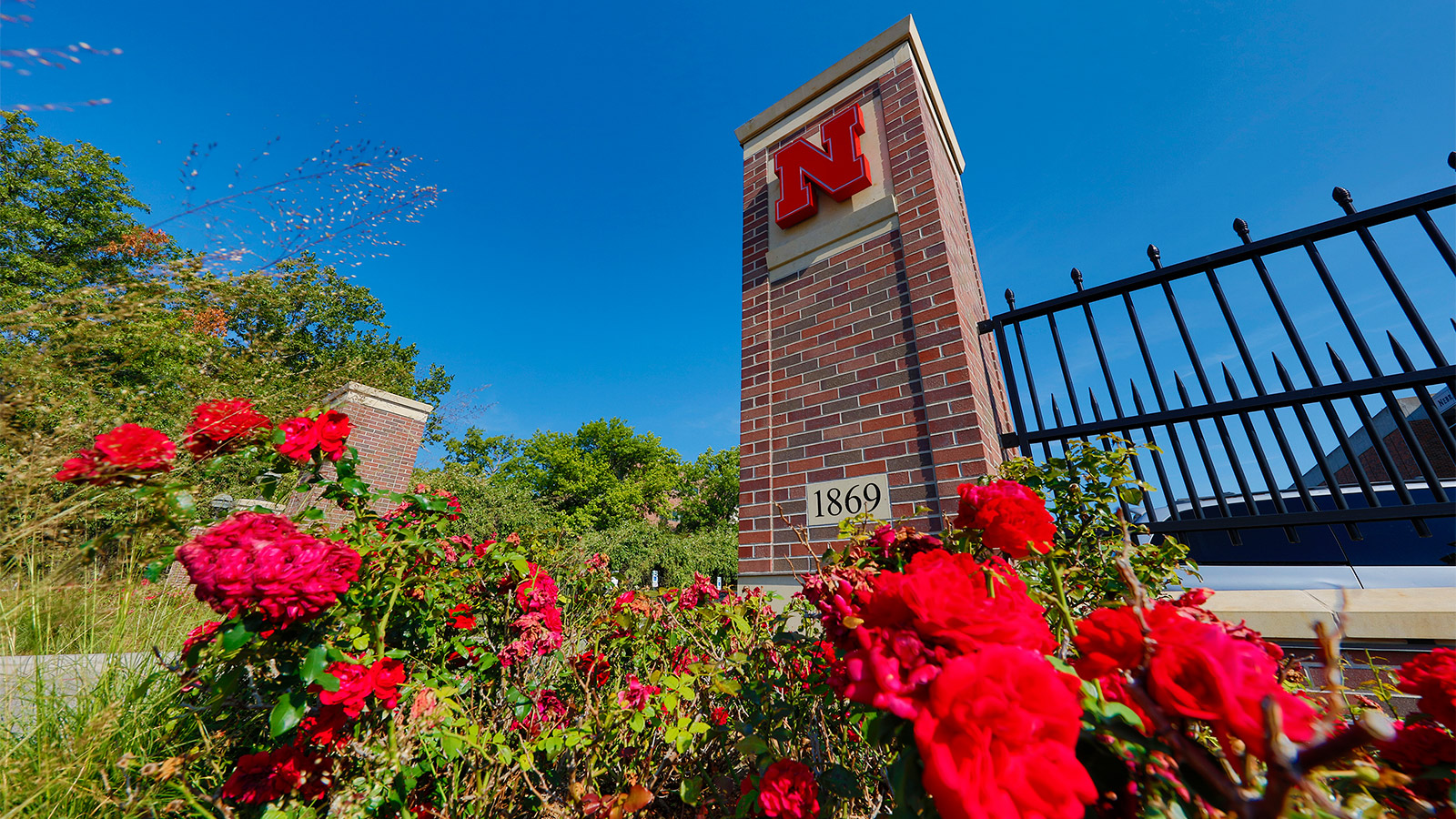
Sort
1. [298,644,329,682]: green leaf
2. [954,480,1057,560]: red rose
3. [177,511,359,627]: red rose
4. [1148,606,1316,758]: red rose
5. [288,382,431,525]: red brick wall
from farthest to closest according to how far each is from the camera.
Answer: [288,382,431,525]: red brick wall < [298,644,329,682]: green leaf < [177,511,359,627]: red rose < [954,480,1057,560]: red rose < [1148,606,1316,758]: red rose

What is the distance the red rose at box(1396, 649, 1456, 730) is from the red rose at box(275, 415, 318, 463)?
261cm

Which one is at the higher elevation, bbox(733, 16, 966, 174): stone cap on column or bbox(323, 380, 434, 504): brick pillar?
bbox(733, 16, 966, 174): stone cap on column

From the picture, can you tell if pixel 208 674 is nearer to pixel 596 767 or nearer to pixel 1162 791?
pixel 596 767

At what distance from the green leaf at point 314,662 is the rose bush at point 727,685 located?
0.4 inches

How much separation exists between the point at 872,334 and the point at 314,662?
314 cm

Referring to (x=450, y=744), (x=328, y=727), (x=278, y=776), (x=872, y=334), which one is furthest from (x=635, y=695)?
(x=872, y=334)

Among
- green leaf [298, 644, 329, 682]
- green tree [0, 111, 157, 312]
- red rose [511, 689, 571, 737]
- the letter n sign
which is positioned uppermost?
green tree [0, 111, 157, 312]

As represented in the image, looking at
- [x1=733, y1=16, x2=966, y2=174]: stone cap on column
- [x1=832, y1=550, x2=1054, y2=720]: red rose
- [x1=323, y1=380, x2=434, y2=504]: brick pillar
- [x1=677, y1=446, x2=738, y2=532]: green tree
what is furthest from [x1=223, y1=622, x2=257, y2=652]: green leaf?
[x1=677, y1=446, x2=738, y2=532]: green tree

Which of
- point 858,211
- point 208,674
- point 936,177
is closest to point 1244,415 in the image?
point 936,177

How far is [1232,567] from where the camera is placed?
2592 millimetres

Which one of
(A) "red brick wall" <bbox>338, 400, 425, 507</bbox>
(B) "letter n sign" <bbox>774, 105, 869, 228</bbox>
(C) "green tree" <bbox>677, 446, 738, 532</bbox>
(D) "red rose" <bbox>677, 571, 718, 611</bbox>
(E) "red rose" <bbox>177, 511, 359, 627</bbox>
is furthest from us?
(C) "green tree" <bbox>677, 446, 738, 532</bbox>

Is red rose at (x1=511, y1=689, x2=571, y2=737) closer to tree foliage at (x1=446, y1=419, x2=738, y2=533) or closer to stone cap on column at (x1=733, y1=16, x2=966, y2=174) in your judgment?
stone cap on column at (x1=733, y1=16, x2=966, y2=174)

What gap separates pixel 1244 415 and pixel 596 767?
344cm

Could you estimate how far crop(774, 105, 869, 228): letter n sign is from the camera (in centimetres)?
370
